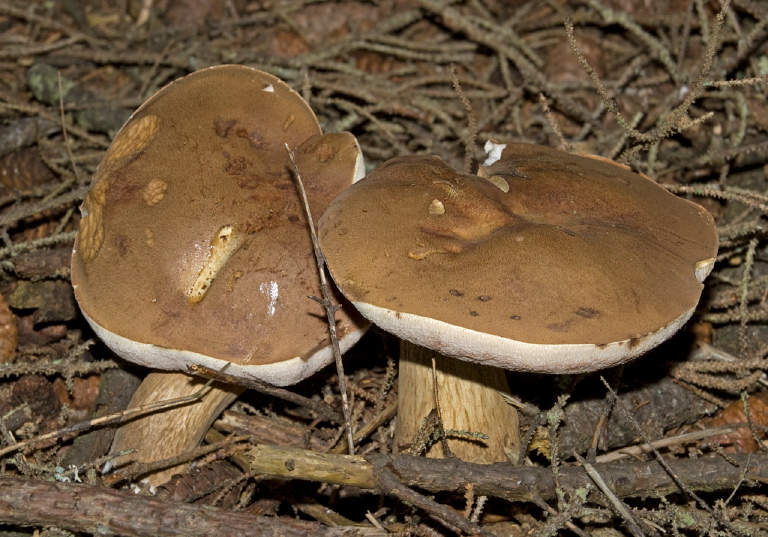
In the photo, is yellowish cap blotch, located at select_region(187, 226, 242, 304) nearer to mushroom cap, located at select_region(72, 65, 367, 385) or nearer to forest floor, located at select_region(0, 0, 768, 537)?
mushroom cap, located at select_region(72, 65, 367, 385)

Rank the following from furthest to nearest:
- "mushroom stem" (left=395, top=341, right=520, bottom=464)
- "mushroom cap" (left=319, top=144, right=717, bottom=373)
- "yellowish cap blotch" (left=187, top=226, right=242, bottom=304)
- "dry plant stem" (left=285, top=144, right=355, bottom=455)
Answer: "mushroom stem" (left=395, top=341, right=520, bottom=464) < "yellowish cap blotch" (left=187, top=226, right=242, bottom=304) < "dry plant stem" (left=285, top=144, right=355, bottom=455) < "mushroom cap" (left=319, top=144, right=717, bottom=373)

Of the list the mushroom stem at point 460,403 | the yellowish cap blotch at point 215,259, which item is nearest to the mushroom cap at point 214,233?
the yellowish cap blotch at point 215,259

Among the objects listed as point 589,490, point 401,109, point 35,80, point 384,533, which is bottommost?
point 589,490

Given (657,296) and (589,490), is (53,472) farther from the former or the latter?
(657,296)

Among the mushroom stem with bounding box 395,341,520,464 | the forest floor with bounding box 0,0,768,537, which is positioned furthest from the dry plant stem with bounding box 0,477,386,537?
the mushroom stem with bounding box 395,341,520,464

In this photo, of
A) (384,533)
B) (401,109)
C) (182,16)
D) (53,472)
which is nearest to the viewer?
(384,533)

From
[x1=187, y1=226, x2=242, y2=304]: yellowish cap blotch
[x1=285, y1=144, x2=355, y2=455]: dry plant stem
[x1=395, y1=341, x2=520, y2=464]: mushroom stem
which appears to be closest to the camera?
[x1=285, y1=144, x2=355, y2=455]: dry plant stem

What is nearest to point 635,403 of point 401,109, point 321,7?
point 401,109

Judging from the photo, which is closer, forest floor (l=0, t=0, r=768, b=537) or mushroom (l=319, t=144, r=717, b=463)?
mushroom (l=319, t=144, r=717, b=463)
